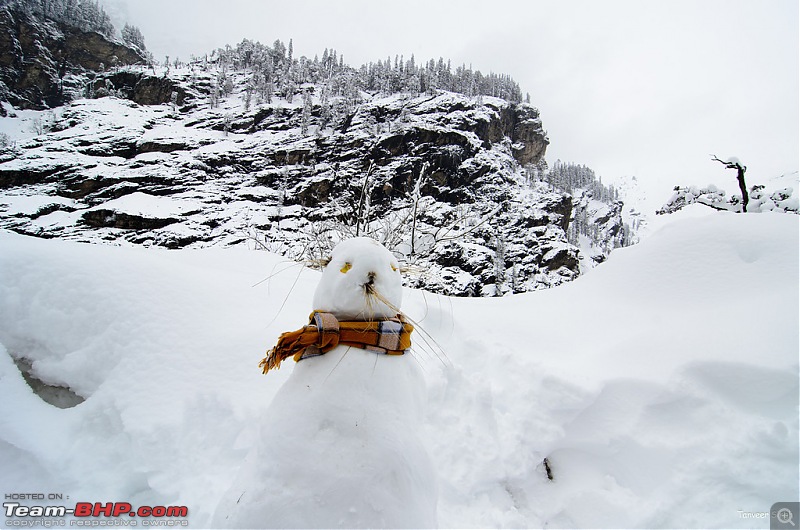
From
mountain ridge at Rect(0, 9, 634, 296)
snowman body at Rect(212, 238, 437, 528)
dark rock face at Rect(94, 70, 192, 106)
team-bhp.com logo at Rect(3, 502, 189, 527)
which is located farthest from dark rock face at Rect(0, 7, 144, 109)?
snowman body at Rect(212, 238, 437, 528)

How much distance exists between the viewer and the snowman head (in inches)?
62.3

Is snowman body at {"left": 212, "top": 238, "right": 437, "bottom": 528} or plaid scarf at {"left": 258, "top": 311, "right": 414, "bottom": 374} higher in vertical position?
plaid scarf at {"left": 258, "top": 311, "right": 414, "bottom": 374}

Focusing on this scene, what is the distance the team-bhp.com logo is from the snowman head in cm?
161

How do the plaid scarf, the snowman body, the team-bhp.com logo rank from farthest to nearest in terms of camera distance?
the team-bhp.com logo
the plaid scarf
the snowman body

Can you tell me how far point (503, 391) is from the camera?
2623 mm

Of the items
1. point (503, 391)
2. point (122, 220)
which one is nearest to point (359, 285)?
point (503, 391)

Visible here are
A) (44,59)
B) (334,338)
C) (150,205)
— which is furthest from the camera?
(44,59)

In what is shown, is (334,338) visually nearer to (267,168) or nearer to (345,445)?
(345,445)

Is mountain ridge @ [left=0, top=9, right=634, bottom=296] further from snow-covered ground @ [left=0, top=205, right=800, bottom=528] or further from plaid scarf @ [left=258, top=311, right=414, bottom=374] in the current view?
plaid scarf @ [left=258, top=311, right=414, bottom=374]

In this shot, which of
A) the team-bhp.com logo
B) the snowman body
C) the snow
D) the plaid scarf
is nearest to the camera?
the snowman body

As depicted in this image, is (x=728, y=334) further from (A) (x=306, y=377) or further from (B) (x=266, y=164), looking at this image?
(B) (x=266, y=164)

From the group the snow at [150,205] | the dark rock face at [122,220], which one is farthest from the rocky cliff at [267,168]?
the snow at [150,205]

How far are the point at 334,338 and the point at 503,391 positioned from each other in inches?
68.9

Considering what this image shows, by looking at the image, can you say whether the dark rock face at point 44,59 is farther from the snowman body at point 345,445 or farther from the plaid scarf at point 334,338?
the snowman body at point 345,445
